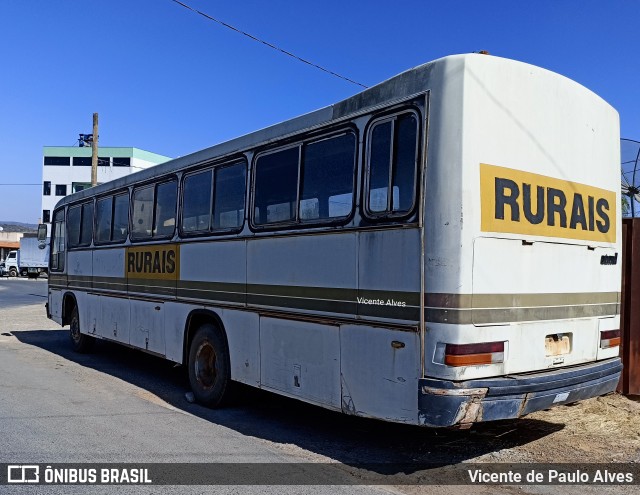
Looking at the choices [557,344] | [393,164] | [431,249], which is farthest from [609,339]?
[393,164]

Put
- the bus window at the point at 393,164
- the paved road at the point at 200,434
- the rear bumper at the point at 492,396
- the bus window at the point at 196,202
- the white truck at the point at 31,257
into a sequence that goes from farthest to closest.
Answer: the white truck at the point at 31,257 < the bus window at the point at 196,202 < the paved road at the point at 200,434 < the bus window at the point at 393,164 < the rear bumper at the point at 492,396

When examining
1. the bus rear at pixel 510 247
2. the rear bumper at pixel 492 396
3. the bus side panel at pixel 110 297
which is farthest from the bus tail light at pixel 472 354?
the bus side panel at pixel 110 297

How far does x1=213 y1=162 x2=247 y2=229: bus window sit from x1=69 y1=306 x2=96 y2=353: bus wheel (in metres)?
5.83

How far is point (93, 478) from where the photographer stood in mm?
4918

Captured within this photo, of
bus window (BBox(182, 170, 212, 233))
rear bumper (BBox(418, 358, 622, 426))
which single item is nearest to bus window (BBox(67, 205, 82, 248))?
bus window (BBox(182, 170, 212, 233))

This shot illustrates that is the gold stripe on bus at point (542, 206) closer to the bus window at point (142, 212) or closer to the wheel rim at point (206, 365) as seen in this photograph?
the wheel rim at point (206, 365)

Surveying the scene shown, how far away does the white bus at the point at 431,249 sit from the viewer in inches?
180

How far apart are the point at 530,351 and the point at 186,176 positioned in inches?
200

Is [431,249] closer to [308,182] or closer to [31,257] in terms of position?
[308,182]

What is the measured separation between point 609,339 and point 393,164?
9.19 feet

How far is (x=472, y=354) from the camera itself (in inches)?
177

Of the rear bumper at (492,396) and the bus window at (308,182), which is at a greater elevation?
the bus window at (308,182)

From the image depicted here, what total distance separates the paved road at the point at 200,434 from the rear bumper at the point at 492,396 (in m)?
0.66

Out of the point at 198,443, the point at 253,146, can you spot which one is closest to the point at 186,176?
the point at 253,146
